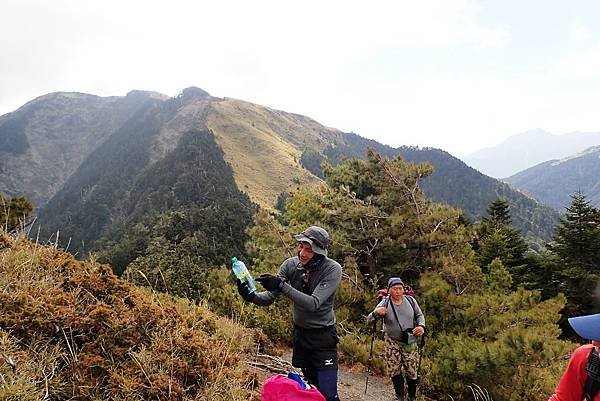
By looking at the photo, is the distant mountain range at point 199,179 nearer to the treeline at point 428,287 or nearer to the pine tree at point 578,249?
the pine tree at point 578,249

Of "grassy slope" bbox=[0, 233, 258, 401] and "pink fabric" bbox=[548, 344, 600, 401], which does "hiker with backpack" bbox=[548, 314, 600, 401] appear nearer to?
"pink fabric" bbox=[548, 344, 600, 401]

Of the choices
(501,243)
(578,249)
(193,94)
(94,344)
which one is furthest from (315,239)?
(193,94)

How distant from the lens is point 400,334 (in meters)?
5.08

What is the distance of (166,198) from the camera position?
74.9 metres

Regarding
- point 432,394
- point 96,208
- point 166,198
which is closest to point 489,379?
point 432,394

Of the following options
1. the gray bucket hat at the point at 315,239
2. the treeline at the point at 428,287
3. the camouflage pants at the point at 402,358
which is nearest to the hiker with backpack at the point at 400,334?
the camouflage pants at the point at 402,358

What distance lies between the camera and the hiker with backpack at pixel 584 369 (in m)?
1.89

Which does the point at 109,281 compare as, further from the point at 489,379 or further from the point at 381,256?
the point at 381,256

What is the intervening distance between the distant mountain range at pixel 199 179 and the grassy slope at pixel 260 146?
1.39 feet

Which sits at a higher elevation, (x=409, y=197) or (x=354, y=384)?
(x=409, y=197)

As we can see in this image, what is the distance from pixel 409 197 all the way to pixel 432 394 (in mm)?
5970

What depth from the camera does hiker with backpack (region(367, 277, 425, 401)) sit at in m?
5.08

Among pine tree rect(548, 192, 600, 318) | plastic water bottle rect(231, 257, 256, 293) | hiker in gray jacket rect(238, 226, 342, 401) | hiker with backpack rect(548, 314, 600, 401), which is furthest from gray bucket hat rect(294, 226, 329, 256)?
pine tree rect(548, 192, 600, 318)

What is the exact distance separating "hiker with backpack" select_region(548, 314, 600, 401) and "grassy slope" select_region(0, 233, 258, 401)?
81.8 inches
